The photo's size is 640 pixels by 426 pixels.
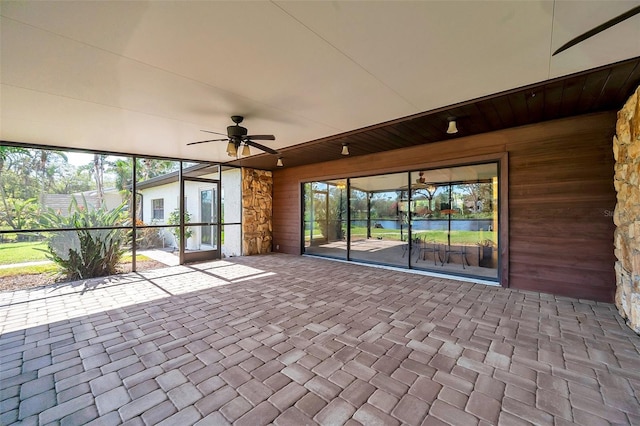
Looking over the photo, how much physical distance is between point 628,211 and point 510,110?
1.76 meters

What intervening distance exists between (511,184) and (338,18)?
13.0ft

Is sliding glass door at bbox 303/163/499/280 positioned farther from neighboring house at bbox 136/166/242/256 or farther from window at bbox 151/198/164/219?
window at bbox 151/198/164/219

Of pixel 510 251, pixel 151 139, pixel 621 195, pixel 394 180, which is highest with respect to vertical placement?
pixel 151 139

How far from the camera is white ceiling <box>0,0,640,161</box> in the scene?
182 cm

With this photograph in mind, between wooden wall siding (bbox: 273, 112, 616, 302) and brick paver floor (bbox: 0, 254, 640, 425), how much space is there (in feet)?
1.46

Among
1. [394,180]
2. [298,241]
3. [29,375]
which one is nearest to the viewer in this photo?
[29,375]

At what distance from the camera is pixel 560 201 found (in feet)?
12.9

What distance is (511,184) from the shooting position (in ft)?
14.1

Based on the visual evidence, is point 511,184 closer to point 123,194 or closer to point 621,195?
point 621,195

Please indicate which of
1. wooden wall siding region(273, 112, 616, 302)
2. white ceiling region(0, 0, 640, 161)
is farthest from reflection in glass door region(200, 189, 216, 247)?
wooden wall siding region(273, 112, 616, 302)

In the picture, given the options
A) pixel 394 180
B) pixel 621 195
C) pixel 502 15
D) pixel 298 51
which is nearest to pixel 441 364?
pixel 502 15

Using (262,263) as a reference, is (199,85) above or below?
above

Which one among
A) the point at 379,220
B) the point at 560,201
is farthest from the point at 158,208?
the point at 560,201

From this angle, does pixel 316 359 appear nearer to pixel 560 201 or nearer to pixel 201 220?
pixel 560 201
